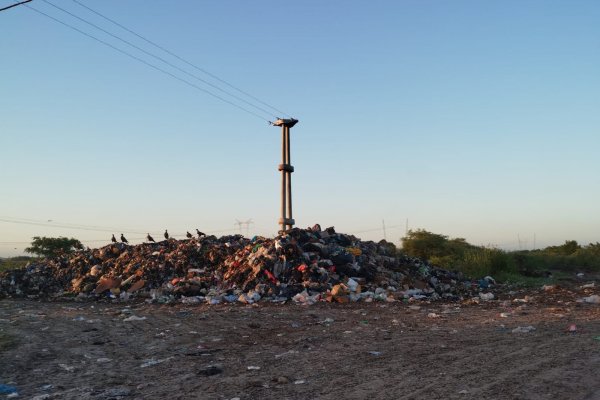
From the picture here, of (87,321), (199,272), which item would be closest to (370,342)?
(87,321)

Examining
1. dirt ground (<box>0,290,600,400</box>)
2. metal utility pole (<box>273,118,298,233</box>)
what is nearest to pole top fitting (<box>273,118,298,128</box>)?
metal utility pole (<box>273,118,298,233</box>)

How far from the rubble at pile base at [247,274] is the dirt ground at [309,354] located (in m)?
1.64

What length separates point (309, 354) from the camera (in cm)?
466

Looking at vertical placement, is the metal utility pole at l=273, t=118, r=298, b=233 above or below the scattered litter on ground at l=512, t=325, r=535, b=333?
above

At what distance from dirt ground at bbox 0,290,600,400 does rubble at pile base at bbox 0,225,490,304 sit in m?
1.64

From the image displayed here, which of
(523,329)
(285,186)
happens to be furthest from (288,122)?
(523,329)

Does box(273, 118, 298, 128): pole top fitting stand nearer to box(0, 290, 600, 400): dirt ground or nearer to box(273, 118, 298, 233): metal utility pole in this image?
box(273, 118, 298, 233): metal utility pole

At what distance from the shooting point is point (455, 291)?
421 inches

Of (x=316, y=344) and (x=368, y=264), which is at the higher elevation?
(x=368, y=264)

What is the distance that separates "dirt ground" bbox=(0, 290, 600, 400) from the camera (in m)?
3.46

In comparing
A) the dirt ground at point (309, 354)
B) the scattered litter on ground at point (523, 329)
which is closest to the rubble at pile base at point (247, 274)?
the dirt ground at point (309, 354)

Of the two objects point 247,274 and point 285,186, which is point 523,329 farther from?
point 285,186

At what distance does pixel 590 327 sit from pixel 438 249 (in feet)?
42.6

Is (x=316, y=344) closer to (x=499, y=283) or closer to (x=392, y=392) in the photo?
(x=392, y=392)
